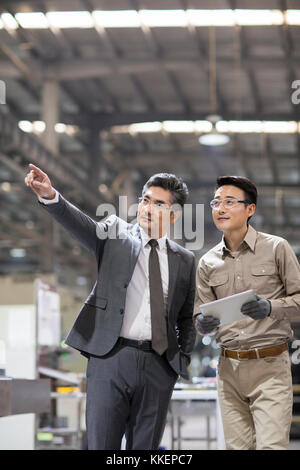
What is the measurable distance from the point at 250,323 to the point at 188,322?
34 cm

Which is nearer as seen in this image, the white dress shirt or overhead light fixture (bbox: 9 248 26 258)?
the white dress shirt

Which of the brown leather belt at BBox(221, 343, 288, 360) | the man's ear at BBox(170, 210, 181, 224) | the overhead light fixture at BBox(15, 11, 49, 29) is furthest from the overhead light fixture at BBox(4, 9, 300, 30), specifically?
the brown leather belt at BBox(221, 343, 288, 360)

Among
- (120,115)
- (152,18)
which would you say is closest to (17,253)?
(120,115)

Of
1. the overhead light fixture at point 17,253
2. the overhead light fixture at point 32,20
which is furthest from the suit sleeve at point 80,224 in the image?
the overhead light fixture at point 17,253

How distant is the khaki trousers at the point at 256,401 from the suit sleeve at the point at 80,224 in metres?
0.70

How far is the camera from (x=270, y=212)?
23172 mm

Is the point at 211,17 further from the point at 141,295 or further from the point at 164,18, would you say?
the point at 141,295

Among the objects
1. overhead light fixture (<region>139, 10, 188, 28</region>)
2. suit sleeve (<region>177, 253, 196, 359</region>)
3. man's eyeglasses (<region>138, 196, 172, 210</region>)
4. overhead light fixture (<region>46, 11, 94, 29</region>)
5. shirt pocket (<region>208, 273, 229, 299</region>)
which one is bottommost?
suit sleeve (<region>177, 253, 196, 359</region>)

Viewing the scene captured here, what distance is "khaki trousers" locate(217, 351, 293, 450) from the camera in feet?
9.04

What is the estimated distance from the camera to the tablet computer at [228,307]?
2635 millimetres

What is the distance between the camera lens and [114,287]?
291 centimetres

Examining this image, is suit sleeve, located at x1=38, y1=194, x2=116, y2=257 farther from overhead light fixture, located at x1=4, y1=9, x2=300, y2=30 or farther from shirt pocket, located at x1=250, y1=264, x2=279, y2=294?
overhead light fixture, located at x1=4, y1=9, x2=300, y2=30

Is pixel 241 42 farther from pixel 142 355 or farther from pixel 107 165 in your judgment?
pixel 142 355
